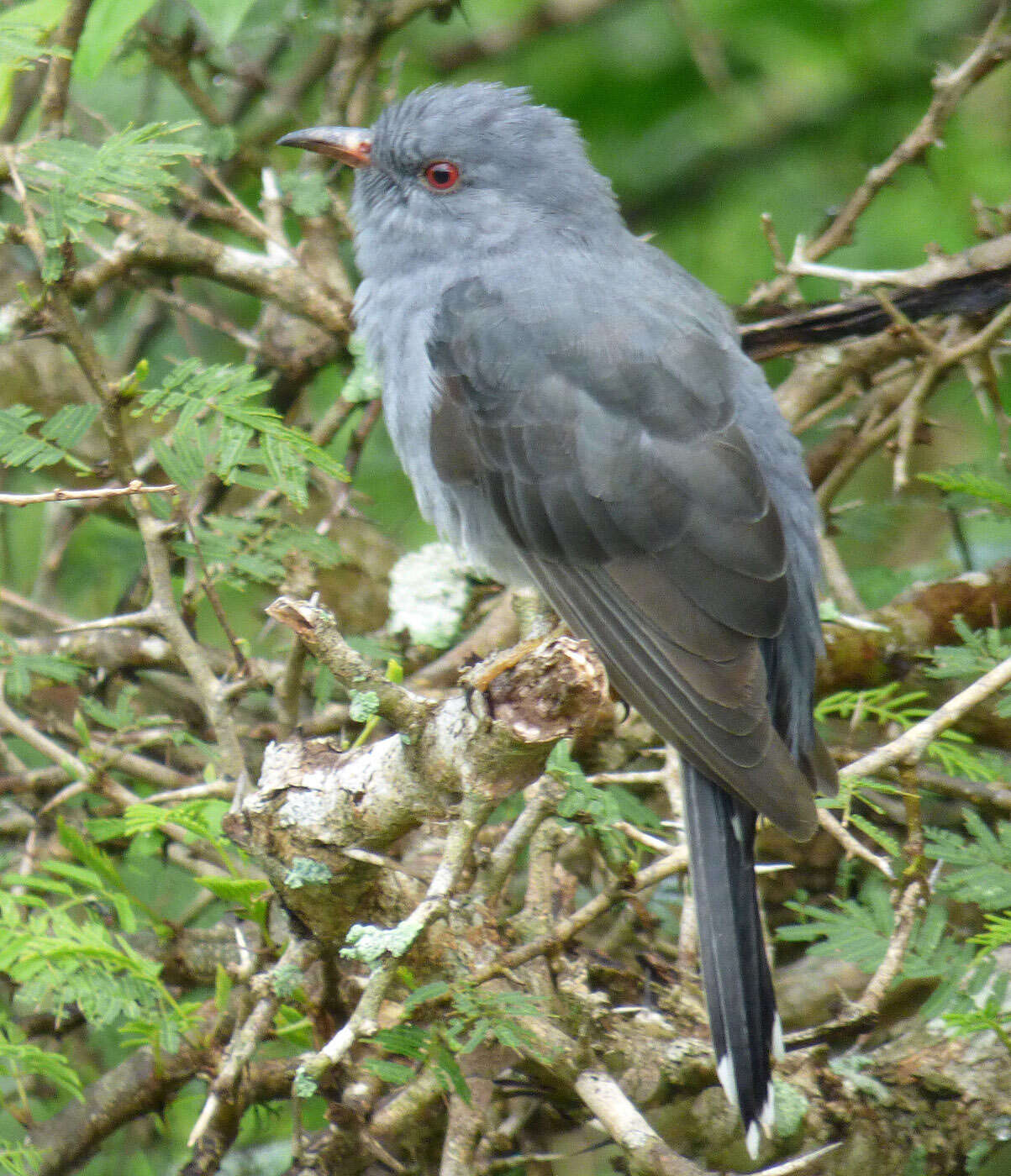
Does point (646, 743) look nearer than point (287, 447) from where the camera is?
No

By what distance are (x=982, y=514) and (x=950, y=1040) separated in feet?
5.28

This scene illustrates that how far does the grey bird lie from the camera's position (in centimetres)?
326

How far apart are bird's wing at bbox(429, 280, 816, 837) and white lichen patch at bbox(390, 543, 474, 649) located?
0.56m

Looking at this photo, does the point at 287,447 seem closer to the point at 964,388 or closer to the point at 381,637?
the point at 381,637

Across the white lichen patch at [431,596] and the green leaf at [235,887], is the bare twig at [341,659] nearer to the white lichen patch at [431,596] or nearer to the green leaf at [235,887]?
the green leaf at [235,887]

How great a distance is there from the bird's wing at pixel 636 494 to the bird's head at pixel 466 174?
51 centimetres

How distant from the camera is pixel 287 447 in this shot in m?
2.83

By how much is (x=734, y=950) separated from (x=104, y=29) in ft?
9.64

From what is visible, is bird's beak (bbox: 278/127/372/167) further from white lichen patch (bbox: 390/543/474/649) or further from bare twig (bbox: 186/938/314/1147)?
Answer: bare twig (bbox: 186/938/314/1147)

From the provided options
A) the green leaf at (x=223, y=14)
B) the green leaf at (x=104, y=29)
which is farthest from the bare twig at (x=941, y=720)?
the green leaf at (x=104, y=29)

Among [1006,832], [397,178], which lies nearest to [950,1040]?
[1006,832]

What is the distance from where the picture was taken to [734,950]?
297cm

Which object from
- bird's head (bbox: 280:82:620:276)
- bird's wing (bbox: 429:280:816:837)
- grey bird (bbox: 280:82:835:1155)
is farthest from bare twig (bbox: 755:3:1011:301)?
bird's wing (bbox: 429:280:816:837)

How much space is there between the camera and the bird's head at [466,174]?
13.7ft
